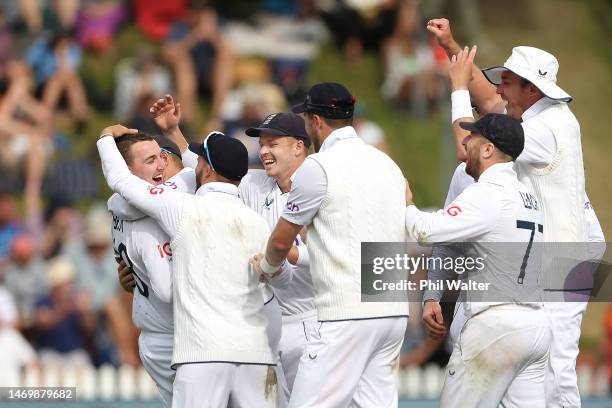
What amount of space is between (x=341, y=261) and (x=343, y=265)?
25 mm

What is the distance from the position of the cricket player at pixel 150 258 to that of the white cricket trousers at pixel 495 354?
172 centimetres

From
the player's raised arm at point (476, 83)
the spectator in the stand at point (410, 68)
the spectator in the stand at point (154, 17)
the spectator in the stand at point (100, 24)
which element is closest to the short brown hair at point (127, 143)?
the player's raised arm at point (476, 83)

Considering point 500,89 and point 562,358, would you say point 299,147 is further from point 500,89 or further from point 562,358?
point 562,358

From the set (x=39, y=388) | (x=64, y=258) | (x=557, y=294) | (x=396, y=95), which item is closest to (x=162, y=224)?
(x=557, y=294)

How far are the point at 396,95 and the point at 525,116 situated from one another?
11.5 m

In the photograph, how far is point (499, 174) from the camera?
8195mm

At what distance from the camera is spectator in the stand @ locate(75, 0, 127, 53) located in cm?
1920

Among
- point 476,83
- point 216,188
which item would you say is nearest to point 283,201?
point 216,188

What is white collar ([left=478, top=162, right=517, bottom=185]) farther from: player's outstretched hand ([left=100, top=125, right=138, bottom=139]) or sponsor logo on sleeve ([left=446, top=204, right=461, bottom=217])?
player's outstretched hand ([left=100, top=125, right=138, bottom=139])

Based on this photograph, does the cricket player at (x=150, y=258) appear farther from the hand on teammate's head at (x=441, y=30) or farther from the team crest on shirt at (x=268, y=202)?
the hand on teammate's head at (x=441, y=30)

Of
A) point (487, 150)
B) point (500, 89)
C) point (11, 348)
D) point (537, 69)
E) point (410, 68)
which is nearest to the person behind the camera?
point (487, 150)

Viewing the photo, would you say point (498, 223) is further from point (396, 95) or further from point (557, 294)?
point (396, 95)

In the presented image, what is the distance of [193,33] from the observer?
18.7m

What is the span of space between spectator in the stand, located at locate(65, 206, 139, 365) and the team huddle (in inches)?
265
